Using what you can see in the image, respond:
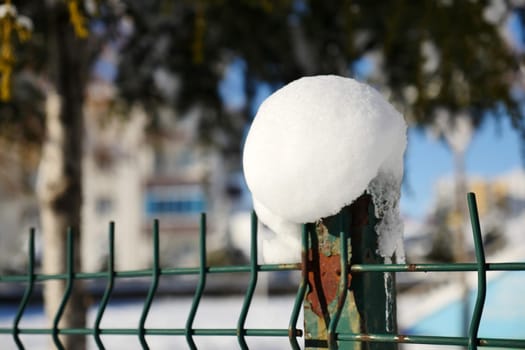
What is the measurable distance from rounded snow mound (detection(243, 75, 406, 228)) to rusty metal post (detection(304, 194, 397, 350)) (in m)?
0.05

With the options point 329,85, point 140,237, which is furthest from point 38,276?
point 140,237

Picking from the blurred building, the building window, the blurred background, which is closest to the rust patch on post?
the blurred background

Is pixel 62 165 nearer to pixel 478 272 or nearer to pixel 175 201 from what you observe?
pixel 478 272

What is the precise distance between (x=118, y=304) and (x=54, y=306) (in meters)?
13.9

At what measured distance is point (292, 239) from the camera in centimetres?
152

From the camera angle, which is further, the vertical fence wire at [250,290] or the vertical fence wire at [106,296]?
the vertical fence wire at [106,296]

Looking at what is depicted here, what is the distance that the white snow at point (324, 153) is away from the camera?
138 centimetres

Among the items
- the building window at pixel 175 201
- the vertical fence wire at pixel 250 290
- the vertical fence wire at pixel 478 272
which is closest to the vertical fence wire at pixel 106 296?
the vertical fence wire at pixel 250 290

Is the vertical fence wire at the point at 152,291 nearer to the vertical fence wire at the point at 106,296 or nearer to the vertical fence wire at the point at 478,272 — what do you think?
the vertical fence wire at the point at 106,296

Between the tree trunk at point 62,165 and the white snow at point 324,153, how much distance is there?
4062 mm

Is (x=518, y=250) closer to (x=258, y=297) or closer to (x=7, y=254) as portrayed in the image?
(x=258, y=297)

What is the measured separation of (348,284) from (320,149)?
299mm

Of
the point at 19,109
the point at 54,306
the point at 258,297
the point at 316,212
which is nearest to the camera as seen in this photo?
the point at 316,212

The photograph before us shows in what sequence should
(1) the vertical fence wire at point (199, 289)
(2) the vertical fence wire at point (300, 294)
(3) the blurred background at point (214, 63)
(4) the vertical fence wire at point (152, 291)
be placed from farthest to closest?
1. (3) the blurred background at point (214, 63)
2. (4) the vertical fence wire at point (152, 291)
3. (1) the vertical fence wire at point (199, 289)
4. (2) the vertical fence wire at point (300, 294)
